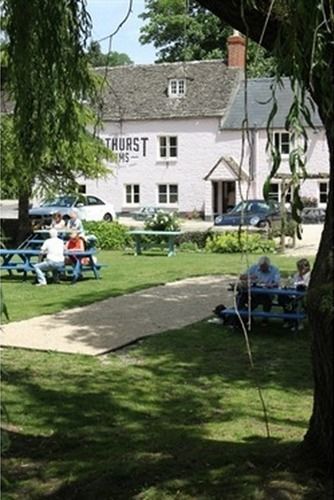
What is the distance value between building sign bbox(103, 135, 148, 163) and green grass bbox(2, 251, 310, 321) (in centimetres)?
2293

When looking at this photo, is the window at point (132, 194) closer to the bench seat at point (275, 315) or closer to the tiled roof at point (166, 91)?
the tiled roof at point (166, 91)

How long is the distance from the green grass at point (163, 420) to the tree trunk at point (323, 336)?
0.22 m

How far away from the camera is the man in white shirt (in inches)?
661

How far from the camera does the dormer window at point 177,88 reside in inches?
1881

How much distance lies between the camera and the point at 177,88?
47969 millimetres

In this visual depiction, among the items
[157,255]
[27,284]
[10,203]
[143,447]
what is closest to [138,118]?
[10,203]

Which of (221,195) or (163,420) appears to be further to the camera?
(221,195)

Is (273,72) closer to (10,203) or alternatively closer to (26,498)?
(26,498)

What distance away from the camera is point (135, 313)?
1296 cm

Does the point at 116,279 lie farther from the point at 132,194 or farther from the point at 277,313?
the point at 132,194

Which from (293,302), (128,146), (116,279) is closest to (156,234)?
(116,279)

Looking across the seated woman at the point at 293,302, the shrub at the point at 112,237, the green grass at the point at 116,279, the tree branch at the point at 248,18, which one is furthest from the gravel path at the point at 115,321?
the shrub at the point at 112,237

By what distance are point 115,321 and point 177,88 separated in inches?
1466

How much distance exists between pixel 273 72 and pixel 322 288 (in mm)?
1184
